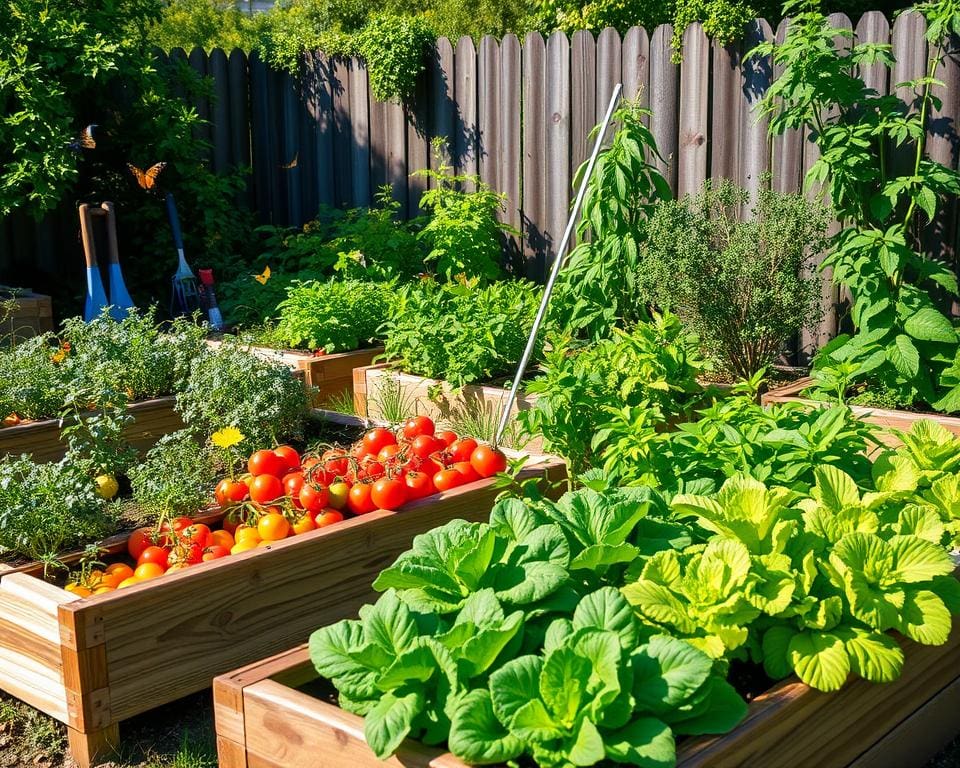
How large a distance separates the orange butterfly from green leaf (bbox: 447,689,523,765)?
6.25m

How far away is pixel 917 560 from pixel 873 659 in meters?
0.25

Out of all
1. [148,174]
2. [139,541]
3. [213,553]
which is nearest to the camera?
[213,553]

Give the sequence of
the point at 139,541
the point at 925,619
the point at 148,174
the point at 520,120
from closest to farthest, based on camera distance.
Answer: the point at 925,619 < the point at 139,541 < the point at 520,120 < the point at 148,174

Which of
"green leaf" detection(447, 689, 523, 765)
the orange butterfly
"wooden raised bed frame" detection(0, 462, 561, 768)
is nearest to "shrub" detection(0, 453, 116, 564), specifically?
"wooden raised bed frame" detection(0, 462, 561, 768)

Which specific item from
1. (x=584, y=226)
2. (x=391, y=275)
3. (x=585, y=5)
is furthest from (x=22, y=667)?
(x=585, y=5)

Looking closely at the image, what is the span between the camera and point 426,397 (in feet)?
17.0

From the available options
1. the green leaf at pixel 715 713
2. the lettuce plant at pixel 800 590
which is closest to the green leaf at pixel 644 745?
the green leaf at pixel 715 713

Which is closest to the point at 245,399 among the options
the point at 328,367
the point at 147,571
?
the point at 147,571

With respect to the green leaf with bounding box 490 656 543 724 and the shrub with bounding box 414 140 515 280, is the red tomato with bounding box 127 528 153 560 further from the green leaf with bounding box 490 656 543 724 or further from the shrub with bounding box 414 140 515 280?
the shrub with bounding box 414 140 515 280

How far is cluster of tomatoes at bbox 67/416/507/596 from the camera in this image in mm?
3225

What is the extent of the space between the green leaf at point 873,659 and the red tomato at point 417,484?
1.71 metres

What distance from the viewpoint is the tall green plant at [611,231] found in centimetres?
509

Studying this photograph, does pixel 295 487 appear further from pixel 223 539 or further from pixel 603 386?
pixel 603 386

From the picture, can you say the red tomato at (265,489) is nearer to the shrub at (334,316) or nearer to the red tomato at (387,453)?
the red tomato at (387,453)
